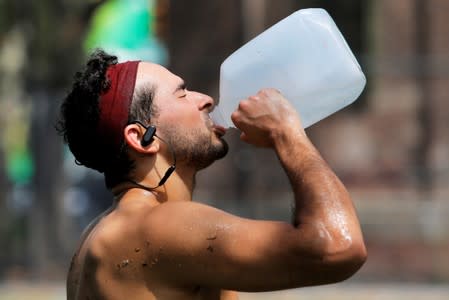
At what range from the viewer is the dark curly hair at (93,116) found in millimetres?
3832

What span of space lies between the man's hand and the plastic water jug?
180 mm

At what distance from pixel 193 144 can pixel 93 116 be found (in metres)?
0.35

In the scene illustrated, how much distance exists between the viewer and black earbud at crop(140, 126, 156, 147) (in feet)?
12.4

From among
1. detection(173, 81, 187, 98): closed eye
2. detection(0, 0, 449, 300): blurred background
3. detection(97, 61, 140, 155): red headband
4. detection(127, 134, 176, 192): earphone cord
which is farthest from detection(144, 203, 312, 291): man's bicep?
detection(0, 0, 449, 300): blurred background

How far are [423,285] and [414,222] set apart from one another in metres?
2.51

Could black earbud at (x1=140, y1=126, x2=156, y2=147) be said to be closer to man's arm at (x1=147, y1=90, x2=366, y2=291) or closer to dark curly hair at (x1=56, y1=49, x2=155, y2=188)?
dark curly hair at (x1=56, y1=49, x2=155, y2=188)

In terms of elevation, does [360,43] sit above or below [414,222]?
above

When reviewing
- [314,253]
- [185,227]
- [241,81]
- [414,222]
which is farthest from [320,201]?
[414,222]

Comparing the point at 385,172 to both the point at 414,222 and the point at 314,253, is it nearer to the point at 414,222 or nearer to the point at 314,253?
the point at 414,222

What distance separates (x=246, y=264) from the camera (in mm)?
3459

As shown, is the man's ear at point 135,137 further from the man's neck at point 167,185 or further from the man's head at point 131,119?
the man's neck at point 167,185

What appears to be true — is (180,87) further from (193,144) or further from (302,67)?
(302,67)

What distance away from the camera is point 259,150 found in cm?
1758

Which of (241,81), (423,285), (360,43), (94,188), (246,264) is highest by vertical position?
(241,81)
